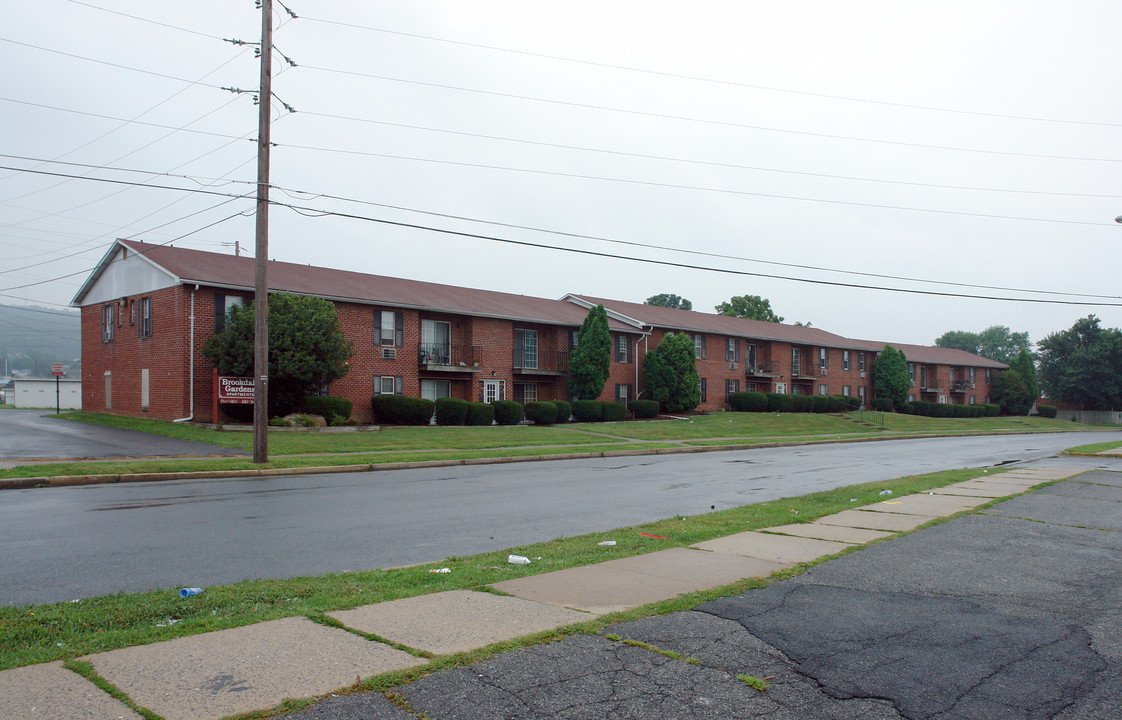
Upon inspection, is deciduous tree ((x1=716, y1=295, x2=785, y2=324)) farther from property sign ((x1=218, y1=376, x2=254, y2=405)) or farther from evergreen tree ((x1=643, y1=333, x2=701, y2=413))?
property sign ((x1=218, y1=376, x2=254, y2=405))


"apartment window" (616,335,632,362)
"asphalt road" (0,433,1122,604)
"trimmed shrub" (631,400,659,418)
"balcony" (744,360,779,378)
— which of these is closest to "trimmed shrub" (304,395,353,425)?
"asphalt road" (0,433,1122,604)

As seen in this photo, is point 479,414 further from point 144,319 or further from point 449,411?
point 144,319

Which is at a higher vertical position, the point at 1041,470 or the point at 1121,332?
the point at 1121,332

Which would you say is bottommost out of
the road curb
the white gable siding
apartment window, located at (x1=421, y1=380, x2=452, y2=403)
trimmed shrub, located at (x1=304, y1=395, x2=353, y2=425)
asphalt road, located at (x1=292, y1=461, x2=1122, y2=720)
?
the road curb

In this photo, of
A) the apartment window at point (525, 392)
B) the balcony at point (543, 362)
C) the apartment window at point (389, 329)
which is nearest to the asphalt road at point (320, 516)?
the apartment window at point (389, 329)

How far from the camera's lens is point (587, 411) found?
133 feet

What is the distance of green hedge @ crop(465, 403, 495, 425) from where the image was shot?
115 feet

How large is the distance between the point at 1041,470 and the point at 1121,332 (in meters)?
81.2

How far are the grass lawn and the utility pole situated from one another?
11.7 metres

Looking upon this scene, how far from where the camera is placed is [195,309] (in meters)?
28.9

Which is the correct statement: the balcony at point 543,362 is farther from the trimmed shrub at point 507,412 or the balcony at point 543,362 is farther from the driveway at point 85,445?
the driveway at point 85,445

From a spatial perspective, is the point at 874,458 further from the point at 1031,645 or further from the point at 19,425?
the point at 19,425

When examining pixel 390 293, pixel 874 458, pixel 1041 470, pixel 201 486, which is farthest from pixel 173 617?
pixel 390 293

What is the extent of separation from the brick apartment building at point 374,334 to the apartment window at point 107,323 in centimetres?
6
